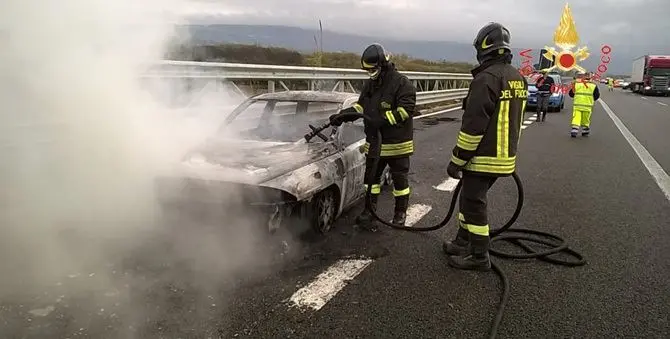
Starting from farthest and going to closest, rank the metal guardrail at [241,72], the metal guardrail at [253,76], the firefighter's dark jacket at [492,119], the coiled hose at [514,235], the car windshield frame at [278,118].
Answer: the metal guardrail at [253,76], the car windshield frame at [278,118], the metal guardrail at [241,72], the coiled hose at [514,235], the firefighter's dark jacket at [492,119]

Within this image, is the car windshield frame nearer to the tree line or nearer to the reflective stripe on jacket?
the tree line

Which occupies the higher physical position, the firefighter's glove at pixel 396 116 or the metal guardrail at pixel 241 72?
the metal guardrail at pixel 241 72

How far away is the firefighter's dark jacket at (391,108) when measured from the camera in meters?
4.49

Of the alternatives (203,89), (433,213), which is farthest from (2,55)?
(433,213)

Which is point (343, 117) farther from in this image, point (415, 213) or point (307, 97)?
point (415, 213)

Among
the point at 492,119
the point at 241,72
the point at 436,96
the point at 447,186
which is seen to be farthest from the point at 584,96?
the point at 492,119

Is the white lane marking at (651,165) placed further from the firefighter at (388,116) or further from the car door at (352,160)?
the car door at (352,160)

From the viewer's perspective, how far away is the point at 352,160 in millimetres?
4855

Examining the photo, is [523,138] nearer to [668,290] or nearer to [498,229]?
[498,229]

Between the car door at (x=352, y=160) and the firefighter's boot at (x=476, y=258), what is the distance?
1.24m

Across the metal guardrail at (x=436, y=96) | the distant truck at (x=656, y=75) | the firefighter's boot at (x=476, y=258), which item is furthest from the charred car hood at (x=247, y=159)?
the distant truck at (x=656, y=75)

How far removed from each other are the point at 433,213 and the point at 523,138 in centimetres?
716

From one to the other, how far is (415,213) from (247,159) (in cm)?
196

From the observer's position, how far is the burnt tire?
4.24 meters
